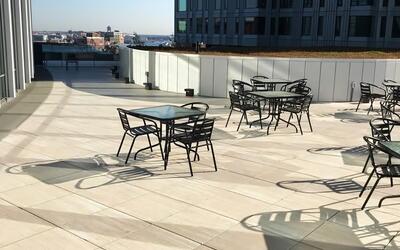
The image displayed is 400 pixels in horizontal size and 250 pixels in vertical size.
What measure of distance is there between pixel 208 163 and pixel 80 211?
9.45ft

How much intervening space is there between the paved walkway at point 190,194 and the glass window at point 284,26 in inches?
1623

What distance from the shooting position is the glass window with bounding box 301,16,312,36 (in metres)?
47.4

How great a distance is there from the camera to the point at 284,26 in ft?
167

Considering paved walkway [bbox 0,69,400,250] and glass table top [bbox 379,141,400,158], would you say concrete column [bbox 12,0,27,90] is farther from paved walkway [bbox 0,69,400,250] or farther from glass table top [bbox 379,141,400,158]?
glass table top [bbox 379,141,400,158]

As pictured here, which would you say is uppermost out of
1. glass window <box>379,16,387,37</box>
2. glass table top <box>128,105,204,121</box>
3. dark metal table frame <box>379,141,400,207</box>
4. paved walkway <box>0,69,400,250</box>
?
glass window <box>379,16,387,37</box>

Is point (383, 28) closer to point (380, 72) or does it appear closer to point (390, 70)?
point (390, 70)

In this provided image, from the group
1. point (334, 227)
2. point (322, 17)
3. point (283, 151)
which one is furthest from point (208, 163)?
point (322, 17)

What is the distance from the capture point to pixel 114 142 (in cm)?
942

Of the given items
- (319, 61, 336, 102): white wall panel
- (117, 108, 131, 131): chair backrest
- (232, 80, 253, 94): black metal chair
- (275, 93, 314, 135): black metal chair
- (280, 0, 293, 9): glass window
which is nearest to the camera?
(117, 108, 131, 131): chair backrest

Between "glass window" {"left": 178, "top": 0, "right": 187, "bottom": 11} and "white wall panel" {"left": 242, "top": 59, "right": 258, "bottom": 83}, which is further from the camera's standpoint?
"glass window" {"left": 178, "top": 0, "right": 187, "bottom": 11}

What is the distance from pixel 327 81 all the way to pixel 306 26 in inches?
1335

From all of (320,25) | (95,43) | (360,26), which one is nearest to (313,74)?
(360,26)

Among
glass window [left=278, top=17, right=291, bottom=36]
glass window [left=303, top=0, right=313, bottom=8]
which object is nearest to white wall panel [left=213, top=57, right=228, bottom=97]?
glass window [left=303, top=0, right=313, bottom=8]

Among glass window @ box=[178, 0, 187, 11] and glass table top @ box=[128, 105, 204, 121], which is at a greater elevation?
glass window @ box=[178, 0, 187, 11]
